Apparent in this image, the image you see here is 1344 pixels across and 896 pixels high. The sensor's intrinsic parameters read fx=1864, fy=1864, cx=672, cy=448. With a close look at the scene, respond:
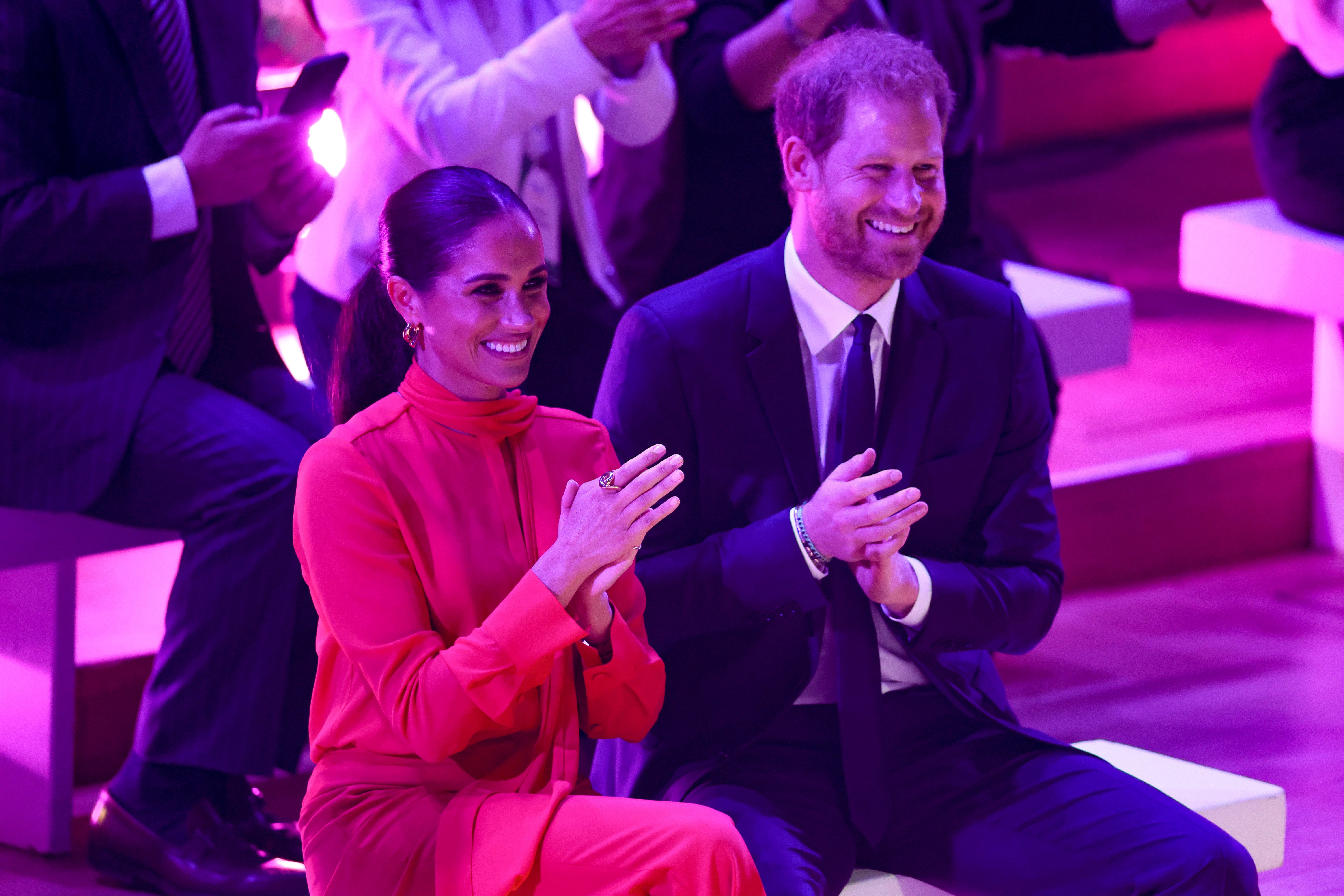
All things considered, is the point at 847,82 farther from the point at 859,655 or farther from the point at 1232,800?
the point at 1232,800

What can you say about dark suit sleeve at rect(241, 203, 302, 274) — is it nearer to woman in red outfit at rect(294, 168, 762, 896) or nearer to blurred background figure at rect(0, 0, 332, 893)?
blurred background figure at rect(0, 0, 332, 893)

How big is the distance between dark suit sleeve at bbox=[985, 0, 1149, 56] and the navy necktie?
1.44m

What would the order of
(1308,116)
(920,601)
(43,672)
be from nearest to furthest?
(920,601), (43,672), (1308,116)

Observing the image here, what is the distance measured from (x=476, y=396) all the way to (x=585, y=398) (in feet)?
3.50

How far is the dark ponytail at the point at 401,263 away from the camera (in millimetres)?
1921

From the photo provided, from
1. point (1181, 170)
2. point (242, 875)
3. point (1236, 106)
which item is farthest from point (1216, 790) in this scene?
point (1236, 106)

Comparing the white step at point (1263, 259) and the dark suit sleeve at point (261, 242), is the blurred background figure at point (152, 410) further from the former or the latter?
the white step at point (1263, 259)

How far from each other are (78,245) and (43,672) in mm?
673

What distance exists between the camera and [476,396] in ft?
6.43

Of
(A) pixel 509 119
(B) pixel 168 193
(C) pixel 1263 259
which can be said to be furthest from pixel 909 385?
(C) pixel 1263 259

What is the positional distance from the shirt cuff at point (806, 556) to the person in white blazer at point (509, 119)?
86 cm

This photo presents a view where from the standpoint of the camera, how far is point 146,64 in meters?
2.70

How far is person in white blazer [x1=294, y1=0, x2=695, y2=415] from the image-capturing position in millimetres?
2875

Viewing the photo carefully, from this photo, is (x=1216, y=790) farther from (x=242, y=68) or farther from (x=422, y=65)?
(x=242, y=68)
